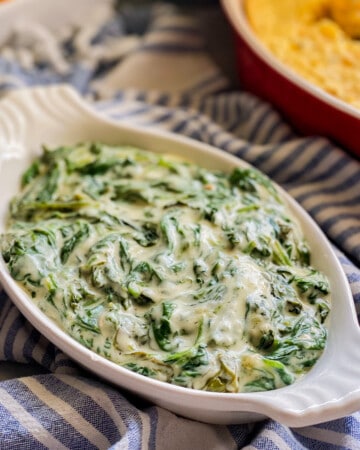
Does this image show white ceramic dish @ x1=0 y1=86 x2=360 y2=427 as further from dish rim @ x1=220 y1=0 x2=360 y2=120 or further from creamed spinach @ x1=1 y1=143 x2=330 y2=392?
dish rim @ x1=220 y1=0 x2=360 y2=120

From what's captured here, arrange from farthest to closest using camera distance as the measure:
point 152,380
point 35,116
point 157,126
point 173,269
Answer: point 157,126 → point 35,116 → point 173,269 → point 152,380

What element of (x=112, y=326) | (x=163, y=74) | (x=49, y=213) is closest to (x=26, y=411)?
(x=112, y=326)

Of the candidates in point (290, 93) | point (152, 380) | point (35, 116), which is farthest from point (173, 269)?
point (290, 93)

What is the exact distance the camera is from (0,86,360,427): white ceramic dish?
3.92ft

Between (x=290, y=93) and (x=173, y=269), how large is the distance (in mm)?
862

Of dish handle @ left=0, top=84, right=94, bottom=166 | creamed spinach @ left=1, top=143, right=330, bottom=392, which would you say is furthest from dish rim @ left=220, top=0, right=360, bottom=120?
dish handle @ left=0, top=84, right=94, bottom=166

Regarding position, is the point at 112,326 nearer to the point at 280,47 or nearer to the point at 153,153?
the point at 153,153

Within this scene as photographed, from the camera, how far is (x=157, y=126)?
227 centimetres

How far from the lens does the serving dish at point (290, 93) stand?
1.95 m

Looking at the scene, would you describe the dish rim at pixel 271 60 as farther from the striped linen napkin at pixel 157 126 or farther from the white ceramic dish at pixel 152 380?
the white ceramic dish at pixel 152 380

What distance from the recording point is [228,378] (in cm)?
128

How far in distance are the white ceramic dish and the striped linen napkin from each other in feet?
0.21

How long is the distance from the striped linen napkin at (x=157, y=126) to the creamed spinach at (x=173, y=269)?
0.13 m

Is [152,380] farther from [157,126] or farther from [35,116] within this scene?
[157,126]
